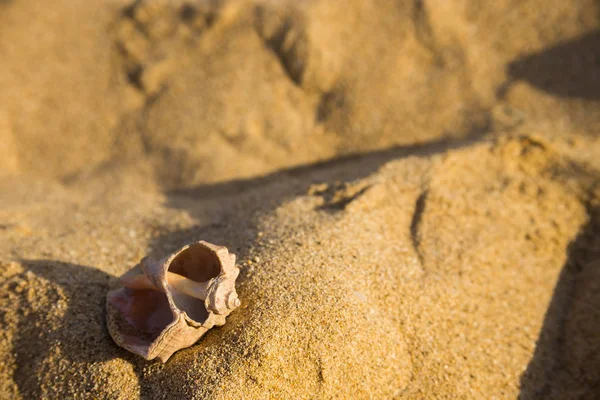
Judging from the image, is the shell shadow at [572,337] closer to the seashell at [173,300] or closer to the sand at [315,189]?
the sand at [315,189]

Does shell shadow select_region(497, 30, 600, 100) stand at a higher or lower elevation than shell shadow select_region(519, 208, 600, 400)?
higher

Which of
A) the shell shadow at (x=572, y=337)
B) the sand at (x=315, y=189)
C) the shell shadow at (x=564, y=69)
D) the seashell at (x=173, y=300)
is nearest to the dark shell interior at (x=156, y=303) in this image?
the seashell at (x=173, y=300)

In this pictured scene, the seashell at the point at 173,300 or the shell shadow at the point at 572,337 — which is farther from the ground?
the seashell at the point at 173,300

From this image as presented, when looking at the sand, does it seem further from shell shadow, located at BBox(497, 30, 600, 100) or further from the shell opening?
the shell opening

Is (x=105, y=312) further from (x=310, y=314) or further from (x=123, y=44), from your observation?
(x=123, y=44)

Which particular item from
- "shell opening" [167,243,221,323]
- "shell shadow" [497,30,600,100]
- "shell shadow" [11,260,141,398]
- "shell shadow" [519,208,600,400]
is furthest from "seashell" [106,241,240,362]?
"shell shadow" [497,30,600,100]

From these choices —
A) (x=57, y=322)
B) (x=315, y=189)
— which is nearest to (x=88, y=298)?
(x=57, y=322)
